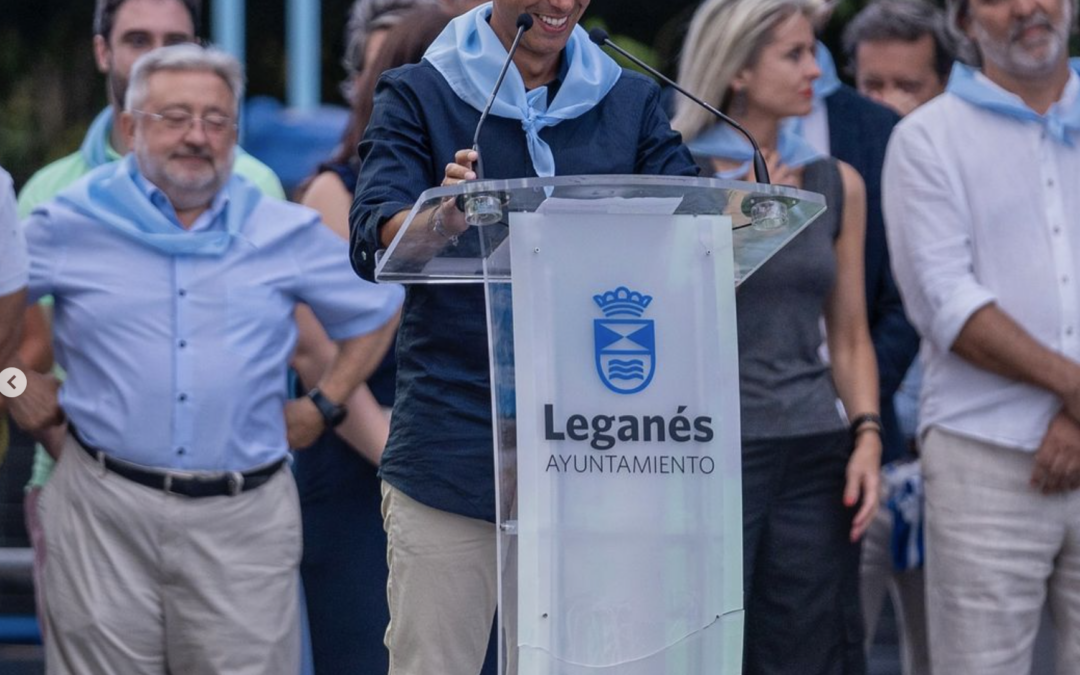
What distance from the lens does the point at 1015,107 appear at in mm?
4570

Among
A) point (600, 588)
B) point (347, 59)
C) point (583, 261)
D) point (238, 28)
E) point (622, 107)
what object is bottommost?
point (600, 588)

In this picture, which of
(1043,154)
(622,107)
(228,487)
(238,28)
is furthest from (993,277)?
(238,28)

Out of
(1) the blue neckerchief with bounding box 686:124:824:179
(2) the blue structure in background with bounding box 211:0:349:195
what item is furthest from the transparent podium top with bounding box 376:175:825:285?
(2) the blue structure in background with bounding box 211:0:349:195

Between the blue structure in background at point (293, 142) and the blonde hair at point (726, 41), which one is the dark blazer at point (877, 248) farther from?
the blue structure in background at point (293, 142)

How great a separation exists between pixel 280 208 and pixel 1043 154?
72.4 inches

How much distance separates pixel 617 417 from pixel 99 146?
2.81 meters

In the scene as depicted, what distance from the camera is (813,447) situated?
4348 mm

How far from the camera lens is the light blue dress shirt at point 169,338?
4.43 m

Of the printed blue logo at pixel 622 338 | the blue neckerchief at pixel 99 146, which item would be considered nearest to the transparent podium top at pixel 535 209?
the printed blue logo at pixel 622 338

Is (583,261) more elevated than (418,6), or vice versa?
(418,6)

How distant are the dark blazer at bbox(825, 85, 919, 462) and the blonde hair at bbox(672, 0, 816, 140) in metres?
0.54

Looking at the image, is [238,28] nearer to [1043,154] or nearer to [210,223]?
[210,223]

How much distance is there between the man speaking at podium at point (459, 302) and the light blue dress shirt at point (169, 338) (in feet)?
4.10

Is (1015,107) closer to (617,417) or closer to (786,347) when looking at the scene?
(786,347)
